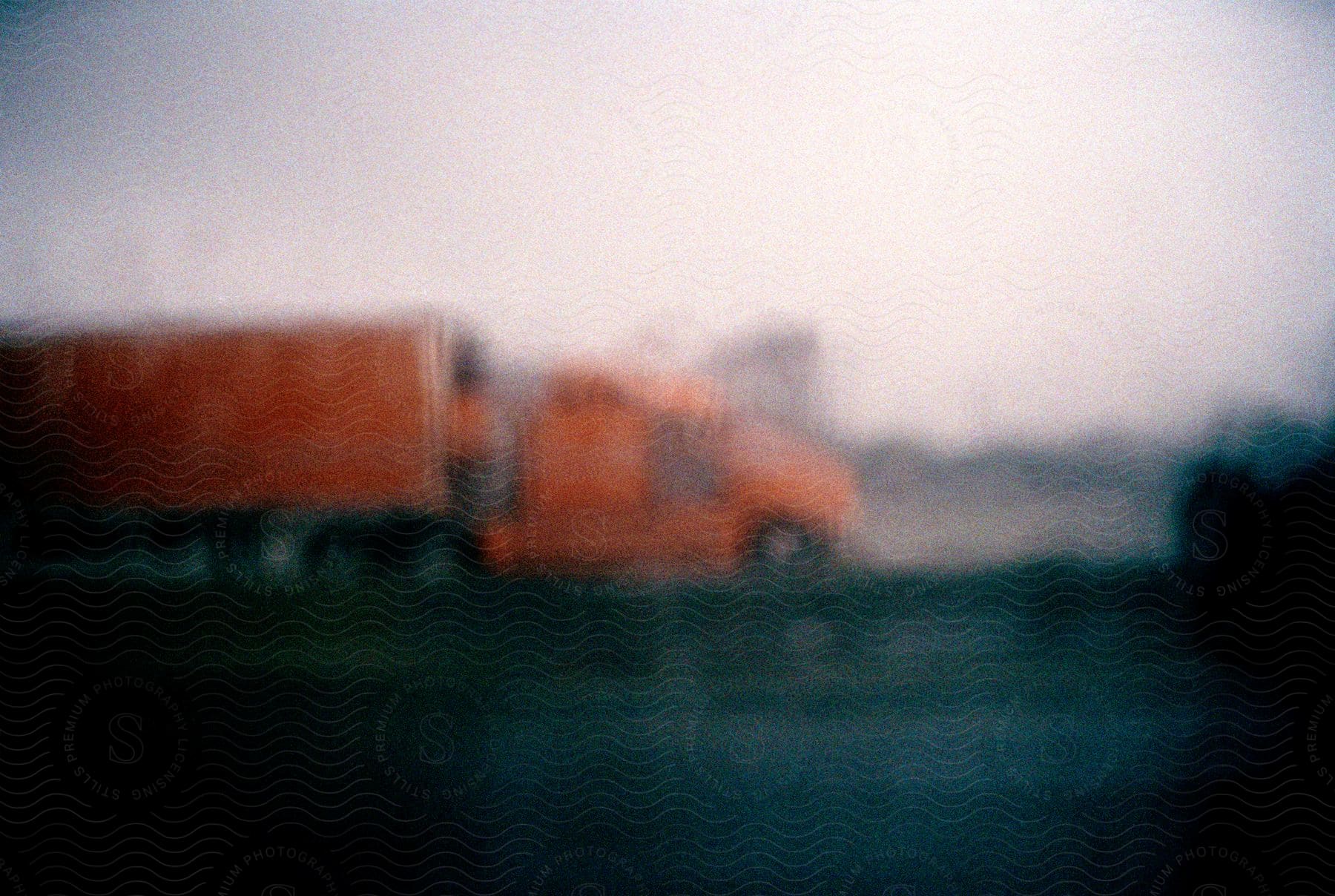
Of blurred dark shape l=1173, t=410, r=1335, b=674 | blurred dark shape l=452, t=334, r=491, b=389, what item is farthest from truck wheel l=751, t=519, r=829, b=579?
blurred dark shape l=1173, t=410, r=1335, b=674

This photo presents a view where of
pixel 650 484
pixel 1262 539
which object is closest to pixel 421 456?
pixel 650 484

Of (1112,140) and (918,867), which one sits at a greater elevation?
(1112,140)

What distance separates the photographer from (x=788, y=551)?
2.24 metres

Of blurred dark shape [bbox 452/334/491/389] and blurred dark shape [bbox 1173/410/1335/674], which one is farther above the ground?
blurred dark shape [bbox 452/334/491/389]

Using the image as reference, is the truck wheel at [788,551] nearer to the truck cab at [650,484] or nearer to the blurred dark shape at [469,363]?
the truck cab at [650,484]

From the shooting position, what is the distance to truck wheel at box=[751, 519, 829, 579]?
224 centimetres

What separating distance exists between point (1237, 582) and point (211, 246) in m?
2.56

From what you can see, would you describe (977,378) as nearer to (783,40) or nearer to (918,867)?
(783,40)

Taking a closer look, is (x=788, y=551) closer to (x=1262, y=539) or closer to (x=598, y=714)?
(x=598, y=714)

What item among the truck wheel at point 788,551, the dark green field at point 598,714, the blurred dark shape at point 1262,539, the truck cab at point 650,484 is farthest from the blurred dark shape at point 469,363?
the blurred dark shape at point 1262,539

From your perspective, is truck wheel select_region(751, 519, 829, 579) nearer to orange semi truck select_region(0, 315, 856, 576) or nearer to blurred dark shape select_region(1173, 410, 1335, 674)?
orange semi truck select_region(0, 315, 856, 576)

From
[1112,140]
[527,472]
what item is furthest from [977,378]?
[527,472]

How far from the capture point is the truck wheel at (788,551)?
7.36ft

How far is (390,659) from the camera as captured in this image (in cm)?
224
